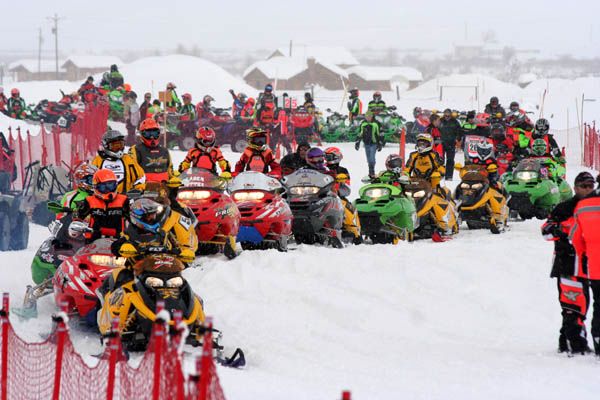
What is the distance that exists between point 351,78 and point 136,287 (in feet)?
247

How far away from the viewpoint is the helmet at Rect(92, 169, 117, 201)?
11258 millimetres

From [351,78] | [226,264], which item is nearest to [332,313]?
[226,264]

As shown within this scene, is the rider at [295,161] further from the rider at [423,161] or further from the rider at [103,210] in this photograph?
the rider at [103,210]

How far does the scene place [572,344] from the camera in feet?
32.4

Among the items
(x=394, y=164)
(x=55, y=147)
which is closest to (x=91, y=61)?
(x=55, y=147)

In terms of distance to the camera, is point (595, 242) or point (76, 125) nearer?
point (595, 242)

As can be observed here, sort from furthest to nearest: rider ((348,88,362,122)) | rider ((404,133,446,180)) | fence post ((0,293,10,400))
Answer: rider ((348,88,362,122)), rider ((404,133,446,180)), fence post ((0,293,10,400))

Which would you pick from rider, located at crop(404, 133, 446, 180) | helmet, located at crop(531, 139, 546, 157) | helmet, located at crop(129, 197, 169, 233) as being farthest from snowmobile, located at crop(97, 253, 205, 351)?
helmet, located at crop(531, 139, 546, 157)

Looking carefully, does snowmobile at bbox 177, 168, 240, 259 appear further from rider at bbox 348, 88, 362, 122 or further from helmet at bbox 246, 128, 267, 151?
rider at bbox 348, 88, 362, 122

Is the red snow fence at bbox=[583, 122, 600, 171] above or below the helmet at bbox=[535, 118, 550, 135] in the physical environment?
below

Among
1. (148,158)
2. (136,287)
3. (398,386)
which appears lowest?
(398,386)

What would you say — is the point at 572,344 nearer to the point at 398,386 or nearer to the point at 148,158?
the point at 398,386

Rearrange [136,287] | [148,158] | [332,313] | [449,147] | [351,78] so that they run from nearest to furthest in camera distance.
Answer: [136,287] < [332,313] < [148,158] < [449,147] < [351,78]


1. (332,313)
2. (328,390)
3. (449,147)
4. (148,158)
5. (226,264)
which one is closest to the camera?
(328,390)
